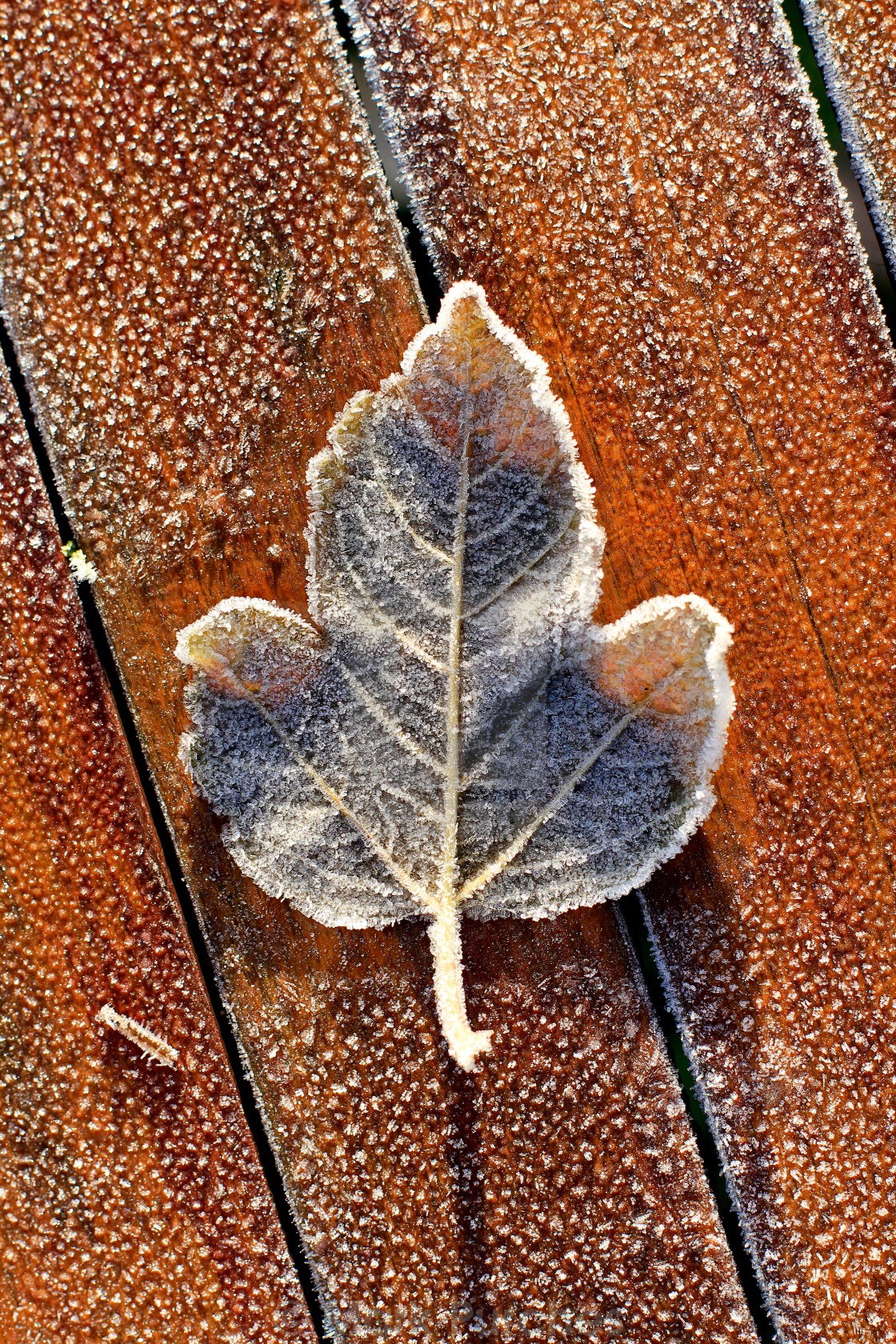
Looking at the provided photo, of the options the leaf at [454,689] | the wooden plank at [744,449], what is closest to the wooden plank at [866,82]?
the wooden plank at [744,449]

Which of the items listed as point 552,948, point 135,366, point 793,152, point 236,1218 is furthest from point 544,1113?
point 793,152

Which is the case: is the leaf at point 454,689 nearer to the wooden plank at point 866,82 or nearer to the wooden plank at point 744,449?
the wooden plank at point 744,449

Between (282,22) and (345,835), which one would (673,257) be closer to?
(282,22)

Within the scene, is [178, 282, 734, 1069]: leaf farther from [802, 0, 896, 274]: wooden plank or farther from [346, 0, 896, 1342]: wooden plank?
[802, 0, 896, 274]: wooden plank

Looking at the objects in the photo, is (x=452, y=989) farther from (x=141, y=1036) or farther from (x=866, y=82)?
(x=866, y=82)

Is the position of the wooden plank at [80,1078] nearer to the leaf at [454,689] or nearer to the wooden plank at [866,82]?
A: the leaf at [454,689]

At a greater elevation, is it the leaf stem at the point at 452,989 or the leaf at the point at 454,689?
the leaf at the point at 454,689

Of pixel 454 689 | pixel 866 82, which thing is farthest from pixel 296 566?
pixel 866 82
